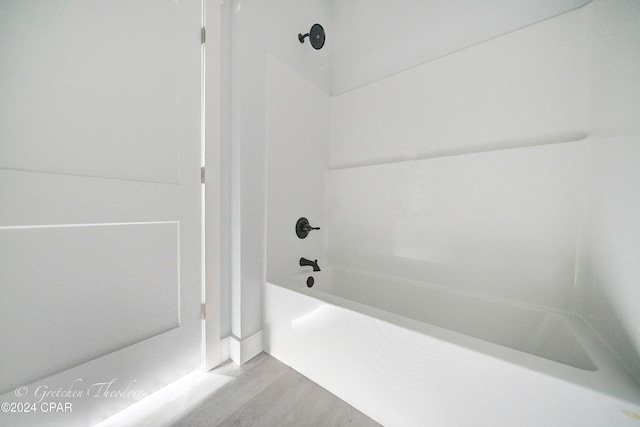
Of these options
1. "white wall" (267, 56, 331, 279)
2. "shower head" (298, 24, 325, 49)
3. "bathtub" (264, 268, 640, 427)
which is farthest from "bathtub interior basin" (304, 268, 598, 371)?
"shower head" (298, 24, 325, 49)

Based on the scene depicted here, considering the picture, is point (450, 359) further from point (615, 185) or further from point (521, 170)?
point (521, 170)

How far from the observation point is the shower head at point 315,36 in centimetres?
144

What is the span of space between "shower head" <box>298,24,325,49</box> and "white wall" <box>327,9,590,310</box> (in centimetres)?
41

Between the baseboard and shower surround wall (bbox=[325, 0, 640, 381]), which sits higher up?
shower surround wall (bbox=[325, 0, 640, 381])

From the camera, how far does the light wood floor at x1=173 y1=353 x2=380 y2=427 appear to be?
0.84 metres

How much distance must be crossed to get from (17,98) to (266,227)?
99 cm

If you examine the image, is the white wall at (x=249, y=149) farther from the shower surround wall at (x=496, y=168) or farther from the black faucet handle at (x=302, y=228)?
the black faucet handle at (x=302, y=228)

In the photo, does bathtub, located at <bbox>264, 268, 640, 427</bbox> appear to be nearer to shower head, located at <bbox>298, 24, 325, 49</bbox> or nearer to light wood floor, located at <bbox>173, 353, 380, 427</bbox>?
light wood floor, located at <bbox>173, 353, 380, 427</bbox>

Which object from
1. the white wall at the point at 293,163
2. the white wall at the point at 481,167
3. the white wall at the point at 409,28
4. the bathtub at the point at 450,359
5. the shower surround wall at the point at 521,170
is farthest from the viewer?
the white wall at the point at 293,163

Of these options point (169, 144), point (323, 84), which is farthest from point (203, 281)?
point (323, 84)

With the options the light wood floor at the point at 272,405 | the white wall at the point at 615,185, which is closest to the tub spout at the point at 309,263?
the light wood floor at the point at 272,405

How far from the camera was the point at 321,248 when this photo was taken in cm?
178

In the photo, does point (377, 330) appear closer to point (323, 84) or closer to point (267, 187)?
point (267, 187)

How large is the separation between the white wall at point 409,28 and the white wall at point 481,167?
0.07m
